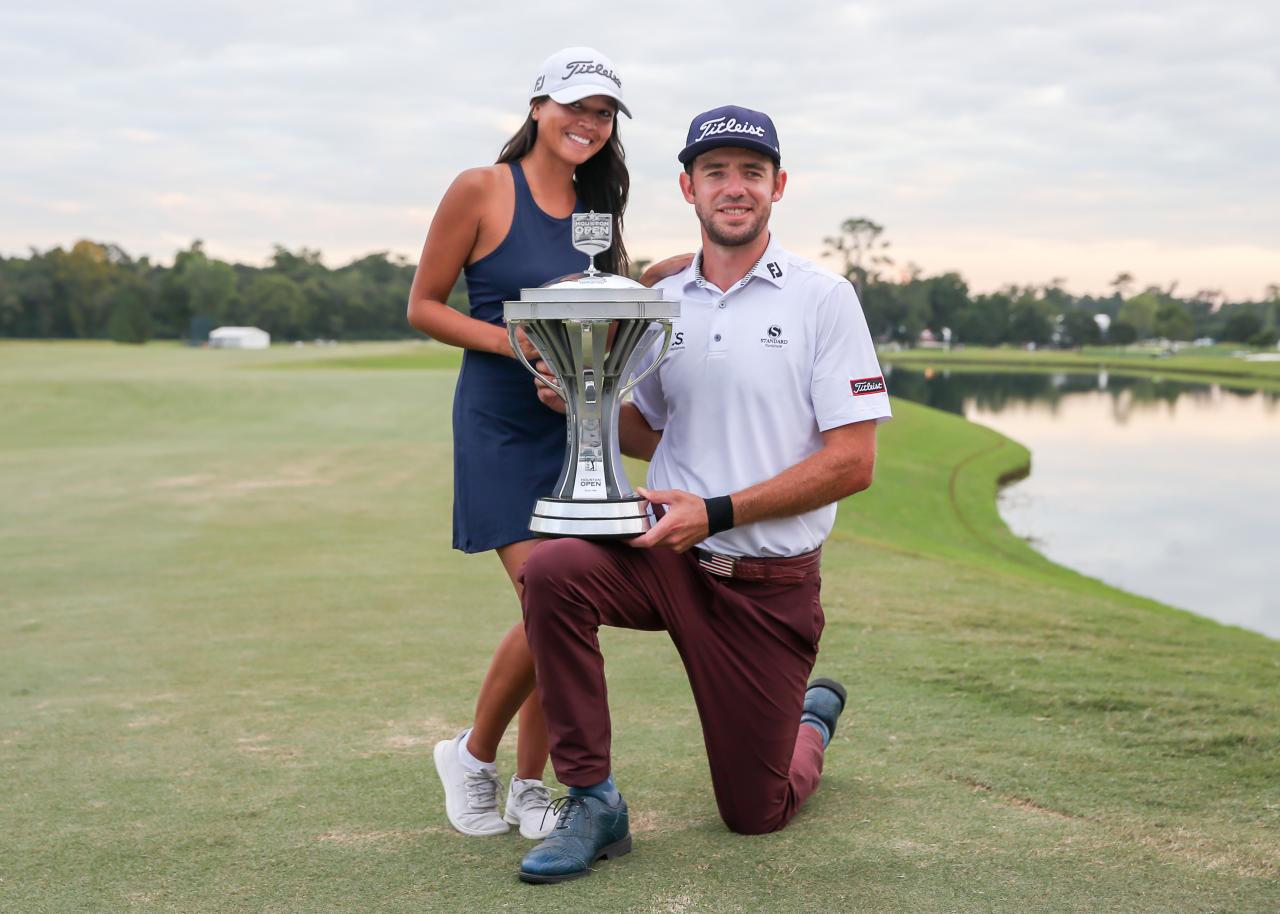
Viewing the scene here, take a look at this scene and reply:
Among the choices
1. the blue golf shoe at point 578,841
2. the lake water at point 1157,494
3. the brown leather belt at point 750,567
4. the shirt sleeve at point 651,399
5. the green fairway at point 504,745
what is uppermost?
the shirt sleeve at point 651,399

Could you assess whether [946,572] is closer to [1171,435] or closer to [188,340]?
[1171,435]

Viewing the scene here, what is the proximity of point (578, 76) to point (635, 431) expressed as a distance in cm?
110

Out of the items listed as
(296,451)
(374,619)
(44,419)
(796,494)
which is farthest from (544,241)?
(44,419)

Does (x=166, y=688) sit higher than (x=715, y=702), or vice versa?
(x=715, y=702)

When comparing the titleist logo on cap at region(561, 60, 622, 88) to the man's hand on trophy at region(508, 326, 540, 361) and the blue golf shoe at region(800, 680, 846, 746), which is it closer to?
the man's hand on trophy at region(508, 326, 540, 361)

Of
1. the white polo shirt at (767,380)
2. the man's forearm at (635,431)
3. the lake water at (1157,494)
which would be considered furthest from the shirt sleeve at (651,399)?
the lake water at (1157,494)

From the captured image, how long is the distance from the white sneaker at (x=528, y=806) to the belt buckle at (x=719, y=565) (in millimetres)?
805

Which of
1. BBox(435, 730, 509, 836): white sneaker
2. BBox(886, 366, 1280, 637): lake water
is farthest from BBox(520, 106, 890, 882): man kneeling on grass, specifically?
BBox(886, 366, 1280, 637): lake water

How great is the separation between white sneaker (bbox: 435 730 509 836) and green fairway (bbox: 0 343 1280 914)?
3.3 inches

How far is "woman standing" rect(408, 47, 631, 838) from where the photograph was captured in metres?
3.58

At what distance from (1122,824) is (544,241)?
7.65 feet

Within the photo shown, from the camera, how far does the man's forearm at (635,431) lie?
3938mm

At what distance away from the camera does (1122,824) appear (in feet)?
11.5

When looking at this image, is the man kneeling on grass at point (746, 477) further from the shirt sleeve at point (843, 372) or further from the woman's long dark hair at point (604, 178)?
the woman's long dark hair at point (604, 178)
